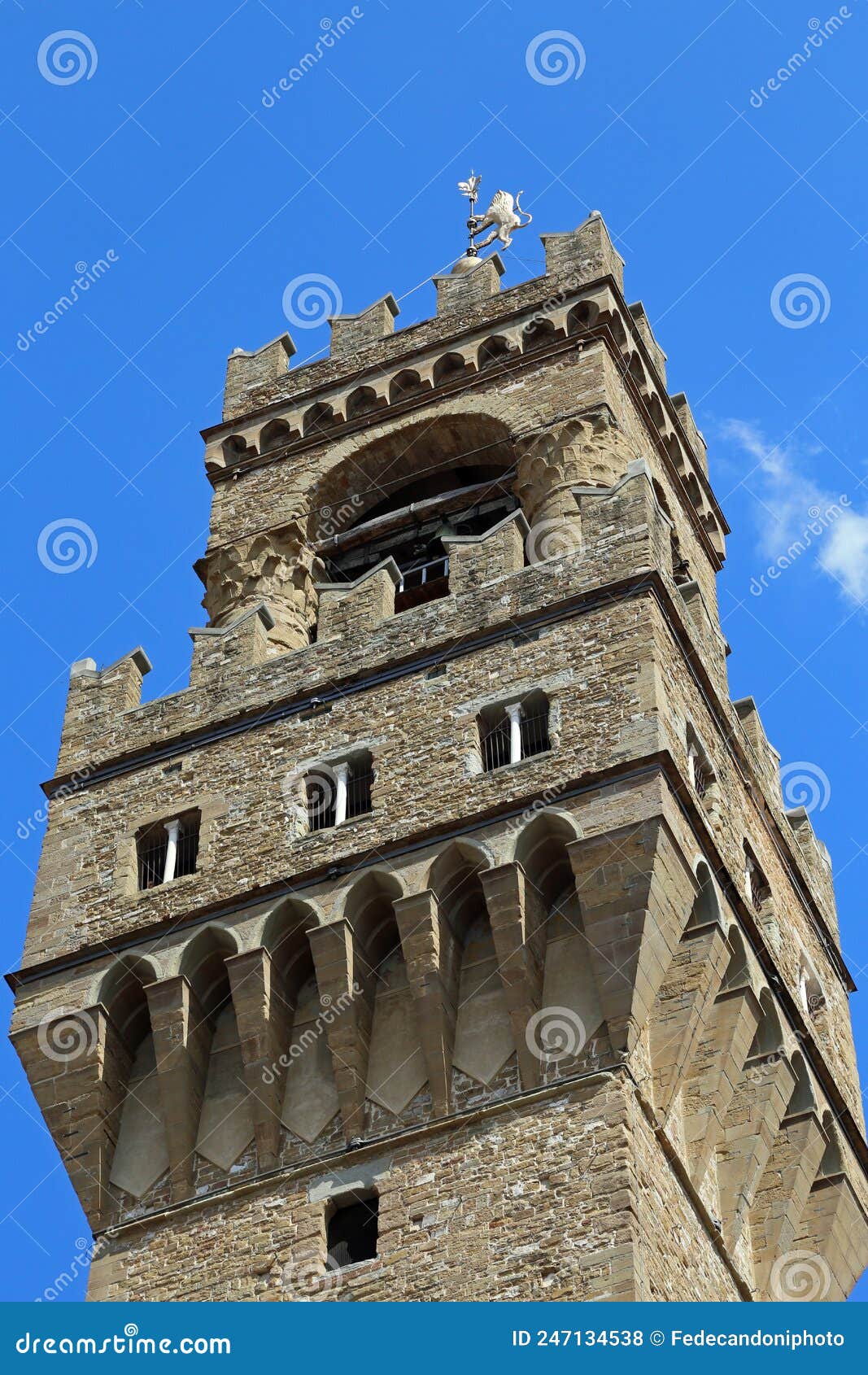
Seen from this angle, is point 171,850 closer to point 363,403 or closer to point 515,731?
point 515,731

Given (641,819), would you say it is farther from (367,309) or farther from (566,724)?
(367,309)

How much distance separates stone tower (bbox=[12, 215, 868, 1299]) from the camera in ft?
84.0

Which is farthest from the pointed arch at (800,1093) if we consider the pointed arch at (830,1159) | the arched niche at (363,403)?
the arched niche at (363,403)

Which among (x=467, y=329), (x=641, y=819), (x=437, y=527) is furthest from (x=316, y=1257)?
(x=467, y=329)

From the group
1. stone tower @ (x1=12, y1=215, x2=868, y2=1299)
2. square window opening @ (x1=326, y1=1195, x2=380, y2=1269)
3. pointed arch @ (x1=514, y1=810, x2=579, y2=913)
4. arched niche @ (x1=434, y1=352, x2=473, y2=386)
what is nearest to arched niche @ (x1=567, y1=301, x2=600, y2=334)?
arched niche @ (x1=434, y1=352, x2=473, y2=386)

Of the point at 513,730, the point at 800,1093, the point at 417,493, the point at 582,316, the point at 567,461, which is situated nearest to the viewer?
the point at 513,730

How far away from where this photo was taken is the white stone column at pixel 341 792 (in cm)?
2869

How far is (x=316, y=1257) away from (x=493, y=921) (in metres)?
3.71

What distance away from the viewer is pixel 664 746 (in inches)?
1070

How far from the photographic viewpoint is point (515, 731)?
28.3 m

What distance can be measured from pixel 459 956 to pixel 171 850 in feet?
12.8

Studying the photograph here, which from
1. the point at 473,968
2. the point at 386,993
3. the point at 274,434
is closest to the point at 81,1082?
the point at 386,993

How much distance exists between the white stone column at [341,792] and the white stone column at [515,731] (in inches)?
75.1

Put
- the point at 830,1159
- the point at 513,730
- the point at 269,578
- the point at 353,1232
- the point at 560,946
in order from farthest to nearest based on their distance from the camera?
the point at 269,578 → the point at 830,1159 → the point at 513,730 → the point at 560,946 → the point at 353,1232
